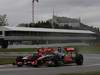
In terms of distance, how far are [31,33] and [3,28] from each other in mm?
11669

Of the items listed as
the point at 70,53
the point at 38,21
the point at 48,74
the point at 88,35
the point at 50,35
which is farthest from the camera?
the point at 38,21

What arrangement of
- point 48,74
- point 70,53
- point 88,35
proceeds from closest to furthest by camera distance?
point 48,74 → point 70,53 → point 88,35

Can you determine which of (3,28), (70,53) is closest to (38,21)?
(3,28)

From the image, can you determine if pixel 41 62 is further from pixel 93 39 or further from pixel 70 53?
pixel 93 39

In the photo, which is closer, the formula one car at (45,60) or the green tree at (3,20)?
the formula one car at (45,60)

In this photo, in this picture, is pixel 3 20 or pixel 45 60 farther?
pixel 3 20

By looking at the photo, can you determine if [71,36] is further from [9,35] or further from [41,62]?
[41,62]

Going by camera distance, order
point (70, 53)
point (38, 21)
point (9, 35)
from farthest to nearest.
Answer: point (38, 21)
point (9, 35)
point (70, 53)

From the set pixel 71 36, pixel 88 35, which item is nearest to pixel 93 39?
pixel 88 35

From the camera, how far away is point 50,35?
3839 inches

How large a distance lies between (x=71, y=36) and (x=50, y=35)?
320 inches

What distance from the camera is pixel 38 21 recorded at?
140375 mm

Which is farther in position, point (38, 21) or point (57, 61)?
point (38, 21)

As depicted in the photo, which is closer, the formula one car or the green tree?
the formula one car
